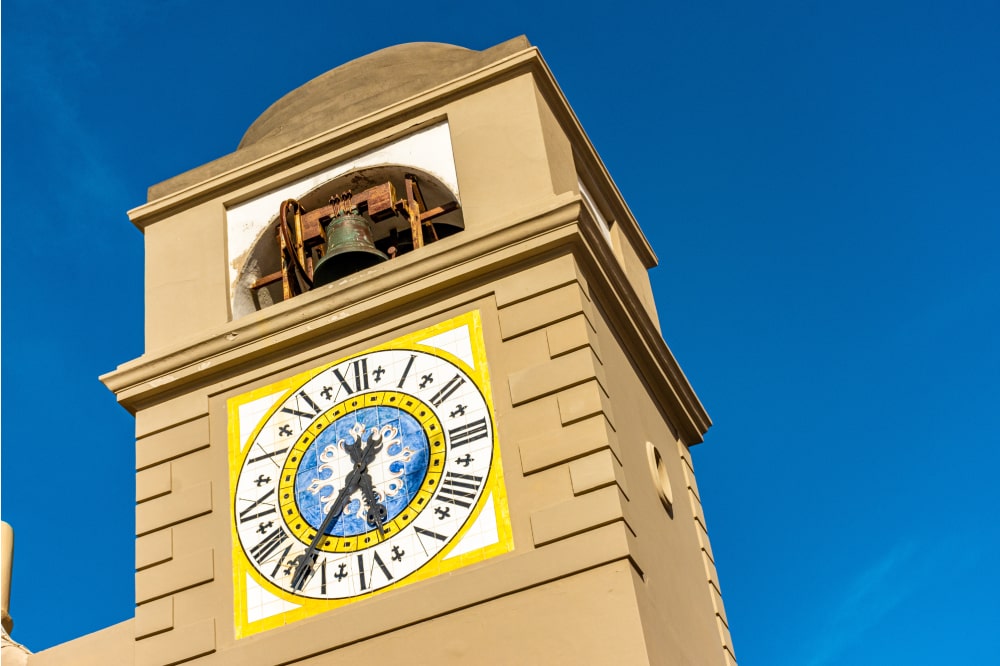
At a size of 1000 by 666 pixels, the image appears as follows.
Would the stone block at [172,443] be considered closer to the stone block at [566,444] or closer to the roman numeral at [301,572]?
the roman numeral at [301,572]

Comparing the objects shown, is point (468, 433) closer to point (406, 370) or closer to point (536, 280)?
point (406, 370)

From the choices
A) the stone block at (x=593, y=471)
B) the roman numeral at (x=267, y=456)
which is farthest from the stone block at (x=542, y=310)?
the roman numeral at (x=267, y=456)

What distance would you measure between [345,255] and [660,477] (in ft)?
11.0

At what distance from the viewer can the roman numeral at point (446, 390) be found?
13797 mm

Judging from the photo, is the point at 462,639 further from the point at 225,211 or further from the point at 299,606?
the point at 225,211

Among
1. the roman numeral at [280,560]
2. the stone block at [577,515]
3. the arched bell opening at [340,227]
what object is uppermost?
the arched bell opening at [340,227]

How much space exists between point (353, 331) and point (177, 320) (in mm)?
1905

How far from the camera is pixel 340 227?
1557 cm

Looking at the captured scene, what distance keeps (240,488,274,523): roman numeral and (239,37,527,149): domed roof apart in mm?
3851

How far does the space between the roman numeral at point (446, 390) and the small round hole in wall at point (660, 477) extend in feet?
5.69

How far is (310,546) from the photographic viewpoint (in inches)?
527

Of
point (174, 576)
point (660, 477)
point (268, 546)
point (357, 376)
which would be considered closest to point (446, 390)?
point (357, 376)

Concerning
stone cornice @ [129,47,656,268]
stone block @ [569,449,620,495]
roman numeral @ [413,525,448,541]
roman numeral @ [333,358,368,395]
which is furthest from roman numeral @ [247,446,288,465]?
stone cornice @ [129,47,656,268]

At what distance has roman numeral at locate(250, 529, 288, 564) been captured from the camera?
13586 millimetres
